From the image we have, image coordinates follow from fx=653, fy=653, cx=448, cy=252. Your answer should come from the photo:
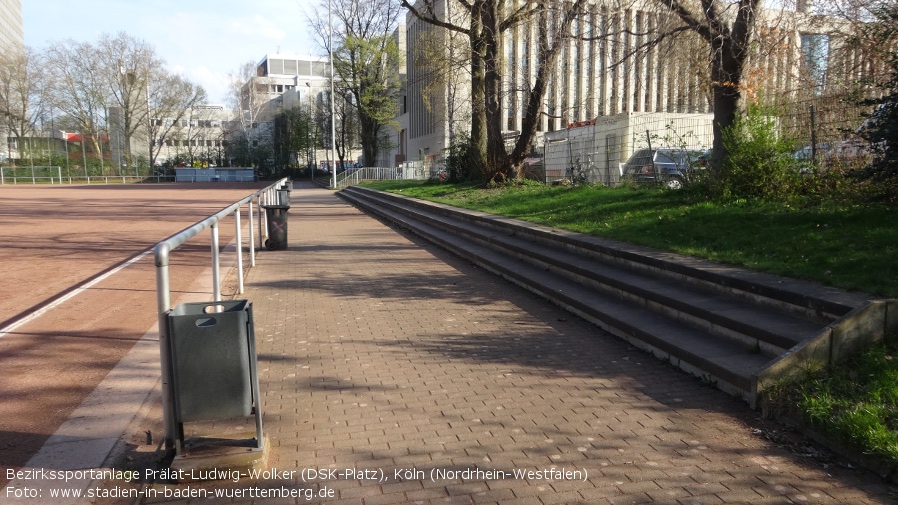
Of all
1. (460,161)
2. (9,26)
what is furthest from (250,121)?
(460,161)

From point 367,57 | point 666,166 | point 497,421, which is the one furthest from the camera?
point 367,57

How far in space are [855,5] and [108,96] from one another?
76987mm

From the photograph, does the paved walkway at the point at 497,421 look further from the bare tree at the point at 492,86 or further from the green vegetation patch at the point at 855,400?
the bare tree at the point at 492,86

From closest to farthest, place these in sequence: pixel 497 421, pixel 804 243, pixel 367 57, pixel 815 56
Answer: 1. pixel 497 421
2. pixel 804 243
3. pixel 815 56
4. pixel 367 57

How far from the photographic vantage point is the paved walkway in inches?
145

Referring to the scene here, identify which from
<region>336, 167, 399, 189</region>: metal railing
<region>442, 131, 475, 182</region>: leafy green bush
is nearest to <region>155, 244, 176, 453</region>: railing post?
<region>442, 131, 475, 182</region>: leafy green bush

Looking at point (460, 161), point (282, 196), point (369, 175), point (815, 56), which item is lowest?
point (282, 196)

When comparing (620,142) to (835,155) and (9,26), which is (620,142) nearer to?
(835,155)

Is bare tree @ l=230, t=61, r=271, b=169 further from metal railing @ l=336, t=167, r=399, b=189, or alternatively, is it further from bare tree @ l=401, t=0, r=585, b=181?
bare tree @ l=401, t=0, r=585, b=181

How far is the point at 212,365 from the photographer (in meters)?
3.93

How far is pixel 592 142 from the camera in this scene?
Result: 1819cm

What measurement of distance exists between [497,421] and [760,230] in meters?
5.50

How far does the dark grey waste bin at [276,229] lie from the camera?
1423cm

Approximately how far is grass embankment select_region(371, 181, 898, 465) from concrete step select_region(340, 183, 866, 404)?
352mm
